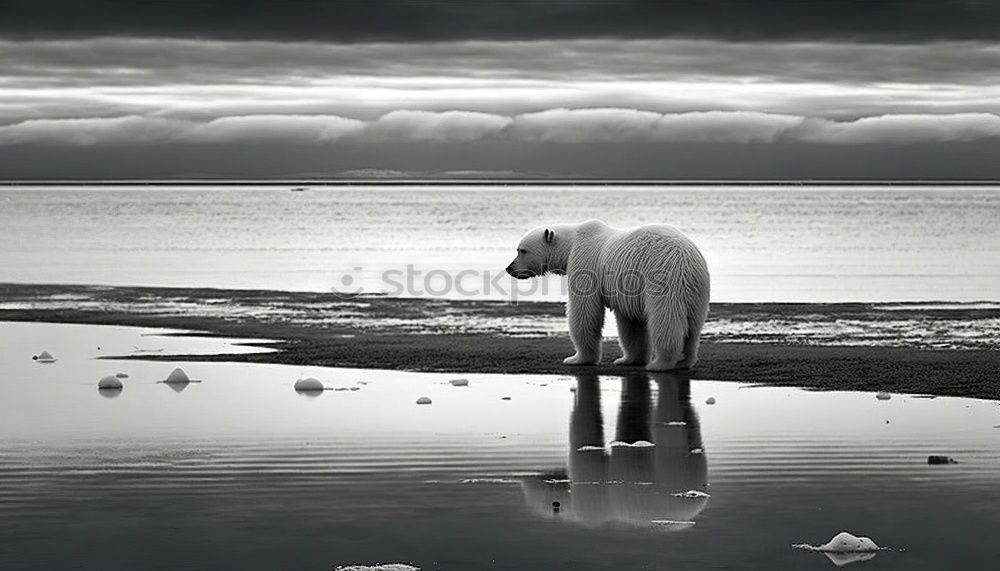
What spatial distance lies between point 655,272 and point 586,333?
1490 mm

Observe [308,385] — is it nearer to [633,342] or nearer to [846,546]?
[633,342]

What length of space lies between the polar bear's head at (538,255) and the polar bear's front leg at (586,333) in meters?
1.42

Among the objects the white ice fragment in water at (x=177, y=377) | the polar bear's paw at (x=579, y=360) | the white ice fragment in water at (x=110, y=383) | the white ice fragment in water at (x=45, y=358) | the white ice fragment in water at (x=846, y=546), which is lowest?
the white ice fragment in water at (x=846, y=546)

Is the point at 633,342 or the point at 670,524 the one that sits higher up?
the point at 633,342

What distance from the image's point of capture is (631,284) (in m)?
17.1

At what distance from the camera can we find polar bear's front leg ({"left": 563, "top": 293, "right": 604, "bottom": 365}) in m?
17.8

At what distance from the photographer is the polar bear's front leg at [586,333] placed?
1775 centimetres

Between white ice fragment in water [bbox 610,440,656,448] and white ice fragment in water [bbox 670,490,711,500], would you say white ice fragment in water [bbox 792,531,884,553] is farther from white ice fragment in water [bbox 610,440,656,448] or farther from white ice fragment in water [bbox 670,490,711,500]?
white ice fragment in water [bbox 610,440,656,448]

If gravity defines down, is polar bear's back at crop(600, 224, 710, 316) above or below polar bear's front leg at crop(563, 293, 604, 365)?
above

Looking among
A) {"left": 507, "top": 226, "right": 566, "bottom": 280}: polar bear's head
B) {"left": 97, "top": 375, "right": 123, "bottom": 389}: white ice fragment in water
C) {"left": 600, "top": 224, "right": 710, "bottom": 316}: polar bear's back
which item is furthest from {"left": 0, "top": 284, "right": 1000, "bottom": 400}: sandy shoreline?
{"left": 97, "top": 375, "right": 123, "bottom": 389}: white ice fragment in water

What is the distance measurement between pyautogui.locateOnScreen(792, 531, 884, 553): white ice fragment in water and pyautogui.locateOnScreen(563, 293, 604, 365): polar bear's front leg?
9.84 meters

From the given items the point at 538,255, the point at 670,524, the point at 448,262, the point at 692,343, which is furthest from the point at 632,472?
the point at 448,262

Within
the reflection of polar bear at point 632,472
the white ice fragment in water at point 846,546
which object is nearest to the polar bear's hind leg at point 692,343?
the reflection of polar bear at point 632,472

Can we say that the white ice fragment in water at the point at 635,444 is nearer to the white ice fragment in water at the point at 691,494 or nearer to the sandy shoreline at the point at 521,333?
the white ice fragment in water at the point at 691,494
